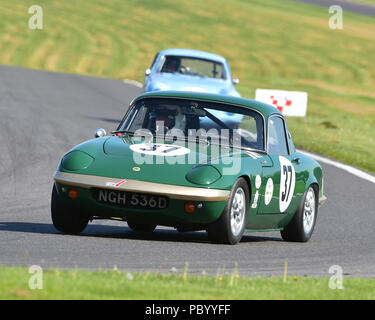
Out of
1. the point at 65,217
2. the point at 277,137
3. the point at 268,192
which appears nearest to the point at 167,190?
the point at 65,217

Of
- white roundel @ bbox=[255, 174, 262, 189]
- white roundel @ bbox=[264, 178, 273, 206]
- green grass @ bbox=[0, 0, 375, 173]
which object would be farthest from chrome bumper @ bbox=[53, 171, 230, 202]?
green grass @ bbox=[0, 0, 375, 173]

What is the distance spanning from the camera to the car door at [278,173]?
30.7 ft

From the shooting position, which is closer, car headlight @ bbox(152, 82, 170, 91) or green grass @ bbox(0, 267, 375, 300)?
green grass @ bbox(0, 267, 375, 300)

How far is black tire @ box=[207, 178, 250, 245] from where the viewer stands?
335 inches

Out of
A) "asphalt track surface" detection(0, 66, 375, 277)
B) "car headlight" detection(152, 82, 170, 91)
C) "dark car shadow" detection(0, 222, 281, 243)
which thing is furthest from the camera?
"car headlight" detection(152, 82, 170, 91)

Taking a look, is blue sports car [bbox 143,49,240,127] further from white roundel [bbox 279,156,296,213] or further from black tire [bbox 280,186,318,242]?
white roundel [bbox 279,156,296,213]

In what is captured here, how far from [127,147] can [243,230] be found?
1.28 metres

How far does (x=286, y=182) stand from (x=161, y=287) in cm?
391

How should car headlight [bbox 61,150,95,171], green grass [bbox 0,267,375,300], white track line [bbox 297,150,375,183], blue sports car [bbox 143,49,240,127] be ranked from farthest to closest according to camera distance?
blue sports car [bbox 143,49,240,127] → white track line [bbox 297,150,375,183] → car headlight [bbox 61,150,95,171] → green grass [bbox 0,267,375,300]

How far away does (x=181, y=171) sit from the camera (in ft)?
27.8

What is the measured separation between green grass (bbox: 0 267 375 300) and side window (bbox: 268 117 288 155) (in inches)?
115

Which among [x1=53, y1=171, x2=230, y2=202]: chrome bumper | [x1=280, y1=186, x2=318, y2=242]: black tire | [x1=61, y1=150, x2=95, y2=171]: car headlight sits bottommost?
[x1=280, y1=186, x2=318, y2=242]: black tire

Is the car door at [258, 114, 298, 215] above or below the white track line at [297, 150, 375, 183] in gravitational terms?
above

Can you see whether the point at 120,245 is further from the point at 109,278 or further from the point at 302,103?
the point at 302,103
